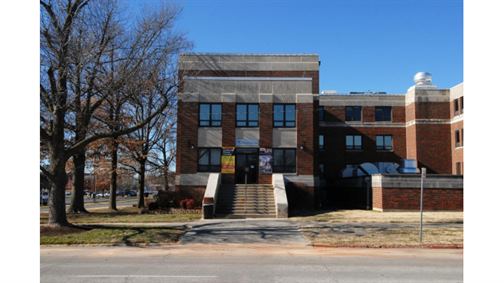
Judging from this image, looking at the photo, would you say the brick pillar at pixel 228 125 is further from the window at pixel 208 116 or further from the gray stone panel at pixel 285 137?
the gray stone panel at pixel 285 137

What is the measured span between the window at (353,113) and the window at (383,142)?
2.69m

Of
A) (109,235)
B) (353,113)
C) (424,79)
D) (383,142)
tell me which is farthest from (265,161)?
(424,79)

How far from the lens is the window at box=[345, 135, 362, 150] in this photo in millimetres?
43969

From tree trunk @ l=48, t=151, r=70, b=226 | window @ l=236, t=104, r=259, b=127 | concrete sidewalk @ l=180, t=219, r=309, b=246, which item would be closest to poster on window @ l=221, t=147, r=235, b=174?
window @ l=236, t=104, r=259, b=127

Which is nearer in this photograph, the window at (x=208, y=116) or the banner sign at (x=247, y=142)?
the banner sign at (x=247, y=142)

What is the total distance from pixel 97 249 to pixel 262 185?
17038mm

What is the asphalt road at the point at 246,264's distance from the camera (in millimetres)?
9453

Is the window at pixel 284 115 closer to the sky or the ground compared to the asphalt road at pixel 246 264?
closer to the sky

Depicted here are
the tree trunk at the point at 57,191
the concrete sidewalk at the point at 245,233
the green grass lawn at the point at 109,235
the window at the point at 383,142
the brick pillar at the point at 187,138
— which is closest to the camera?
the green grass lawn at the point at 109,235

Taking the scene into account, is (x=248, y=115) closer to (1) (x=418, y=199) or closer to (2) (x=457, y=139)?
(1) (x=418, y=199)

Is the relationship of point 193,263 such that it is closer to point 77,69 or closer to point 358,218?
point 77,69

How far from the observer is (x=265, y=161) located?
1228 inches

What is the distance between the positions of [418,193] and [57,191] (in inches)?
792

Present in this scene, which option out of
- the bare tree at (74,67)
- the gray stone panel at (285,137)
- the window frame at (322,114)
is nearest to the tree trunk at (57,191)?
the bare tree at (74,67)
